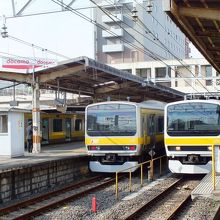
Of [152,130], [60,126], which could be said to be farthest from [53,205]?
[60,126]

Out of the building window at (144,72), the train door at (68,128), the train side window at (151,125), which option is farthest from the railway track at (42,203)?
the building window at (144,72)

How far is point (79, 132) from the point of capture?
32.4 m

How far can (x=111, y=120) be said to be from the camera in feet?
53.2

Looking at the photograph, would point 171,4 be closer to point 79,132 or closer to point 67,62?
point 67,62

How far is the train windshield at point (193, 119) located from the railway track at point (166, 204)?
172cm

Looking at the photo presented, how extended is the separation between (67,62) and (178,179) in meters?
6.22

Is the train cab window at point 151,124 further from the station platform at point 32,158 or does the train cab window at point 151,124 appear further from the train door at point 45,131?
the train door at point 45,131

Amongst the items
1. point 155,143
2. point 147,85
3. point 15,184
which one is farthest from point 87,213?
point 147,85

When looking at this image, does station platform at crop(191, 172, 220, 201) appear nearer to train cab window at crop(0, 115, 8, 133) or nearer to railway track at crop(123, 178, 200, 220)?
railway track at crop(123, 178, 200, 220)

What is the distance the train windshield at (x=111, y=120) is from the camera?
52.5 ft

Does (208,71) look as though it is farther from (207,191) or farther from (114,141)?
(207,191)

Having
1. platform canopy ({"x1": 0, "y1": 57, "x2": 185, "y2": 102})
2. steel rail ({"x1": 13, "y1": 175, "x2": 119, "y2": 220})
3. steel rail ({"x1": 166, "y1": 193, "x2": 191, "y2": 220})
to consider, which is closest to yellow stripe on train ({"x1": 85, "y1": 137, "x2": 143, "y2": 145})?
steel rail ({"x1": 13, "y1": 175, "x2": 119, "y2": 220})

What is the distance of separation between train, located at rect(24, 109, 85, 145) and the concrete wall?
794cm

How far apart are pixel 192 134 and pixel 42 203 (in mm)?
5485
